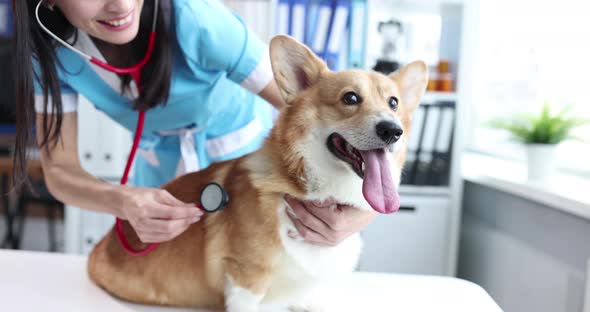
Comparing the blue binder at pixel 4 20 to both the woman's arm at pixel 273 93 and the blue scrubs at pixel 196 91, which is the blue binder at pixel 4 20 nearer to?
the blue scrubs at pixel 196 91

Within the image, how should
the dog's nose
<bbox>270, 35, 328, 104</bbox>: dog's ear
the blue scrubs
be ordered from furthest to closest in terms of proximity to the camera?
the blue scrubs
<bbox>270, 35, 328, 104</bbox>: dog's ear
the dog's nose

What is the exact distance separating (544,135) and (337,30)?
3.42ft

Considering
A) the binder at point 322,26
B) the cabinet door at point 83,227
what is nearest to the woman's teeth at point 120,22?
the binder at point 322,26

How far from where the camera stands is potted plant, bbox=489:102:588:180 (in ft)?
5.65

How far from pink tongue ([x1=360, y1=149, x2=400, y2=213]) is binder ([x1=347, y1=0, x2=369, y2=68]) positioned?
1477mm

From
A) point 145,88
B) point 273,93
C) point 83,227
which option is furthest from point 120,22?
point 83,227

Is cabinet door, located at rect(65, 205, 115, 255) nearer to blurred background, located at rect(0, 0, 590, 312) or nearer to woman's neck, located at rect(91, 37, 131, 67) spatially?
blurred background, located at rect(0, 0, 590, 312)

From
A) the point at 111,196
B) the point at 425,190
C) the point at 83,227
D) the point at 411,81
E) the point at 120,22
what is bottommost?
the point at 83,227

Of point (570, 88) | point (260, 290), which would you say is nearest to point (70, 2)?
point (260, 290)

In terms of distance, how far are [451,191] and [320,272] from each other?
4.97 feet

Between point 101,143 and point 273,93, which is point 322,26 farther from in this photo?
point 101,143

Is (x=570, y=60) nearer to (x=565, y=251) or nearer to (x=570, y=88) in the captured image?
(x=570, y=88)

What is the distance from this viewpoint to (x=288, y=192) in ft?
2.85

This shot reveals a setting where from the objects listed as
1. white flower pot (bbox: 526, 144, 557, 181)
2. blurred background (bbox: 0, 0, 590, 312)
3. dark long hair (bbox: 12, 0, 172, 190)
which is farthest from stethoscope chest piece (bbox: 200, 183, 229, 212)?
white flower pot (bbox: 526, 144, 557, 181)
